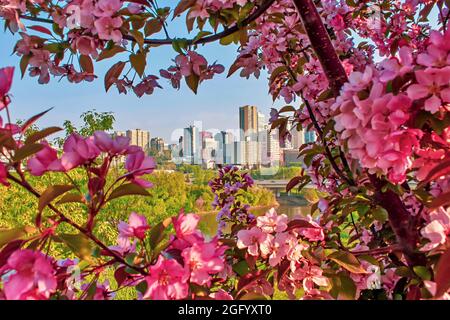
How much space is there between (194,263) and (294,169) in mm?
3075

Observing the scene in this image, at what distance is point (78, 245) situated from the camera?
1.90ft

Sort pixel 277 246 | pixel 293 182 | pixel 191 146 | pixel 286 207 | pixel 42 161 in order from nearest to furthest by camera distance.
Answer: pixel 42 161 < pixel 277 246 < pixel 293 182 < pixel 191 146 < pixel 286 207

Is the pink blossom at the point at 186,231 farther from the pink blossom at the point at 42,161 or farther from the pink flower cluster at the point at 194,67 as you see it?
the pink flower cluster at the point at 194,67

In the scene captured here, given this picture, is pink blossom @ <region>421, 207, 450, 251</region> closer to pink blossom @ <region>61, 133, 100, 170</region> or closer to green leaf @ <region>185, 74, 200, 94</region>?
pink blossom @ <region>61, 133, 100, 170</region>

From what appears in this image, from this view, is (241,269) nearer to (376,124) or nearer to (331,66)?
(376,124)

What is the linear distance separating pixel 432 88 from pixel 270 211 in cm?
37

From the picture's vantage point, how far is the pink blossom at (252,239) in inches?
31.1

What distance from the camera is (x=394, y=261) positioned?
1.02 m

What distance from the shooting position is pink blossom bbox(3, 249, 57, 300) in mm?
502

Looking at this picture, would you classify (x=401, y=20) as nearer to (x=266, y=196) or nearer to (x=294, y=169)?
(x=294, y=169)

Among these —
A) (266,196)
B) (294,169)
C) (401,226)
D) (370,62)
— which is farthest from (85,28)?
(266,196)

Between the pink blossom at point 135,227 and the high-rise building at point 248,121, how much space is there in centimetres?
153

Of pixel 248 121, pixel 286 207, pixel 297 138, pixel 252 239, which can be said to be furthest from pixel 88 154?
pixel 286 207

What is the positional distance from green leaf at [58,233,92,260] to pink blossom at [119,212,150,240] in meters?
0.07
